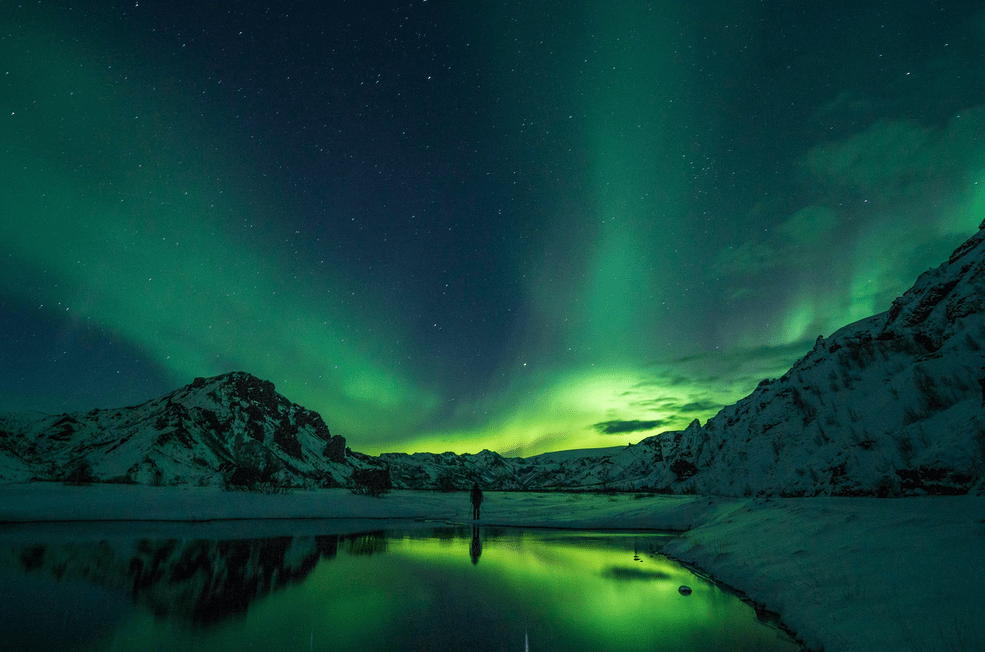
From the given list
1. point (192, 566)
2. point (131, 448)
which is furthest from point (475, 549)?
point (131, 448)

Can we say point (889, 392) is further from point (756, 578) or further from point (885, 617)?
point (885, 617)

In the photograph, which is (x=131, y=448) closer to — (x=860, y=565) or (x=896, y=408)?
(x=860, y=565)

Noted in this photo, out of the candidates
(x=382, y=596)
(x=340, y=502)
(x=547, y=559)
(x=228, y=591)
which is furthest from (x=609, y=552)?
(x=340, y=502)

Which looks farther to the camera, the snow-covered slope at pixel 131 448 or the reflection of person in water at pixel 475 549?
the snow-covered slope at pixel 131 448

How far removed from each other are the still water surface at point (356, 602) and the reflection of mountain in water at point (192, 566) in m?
0.05

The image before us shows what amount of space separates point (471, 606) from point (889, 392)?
24810mm

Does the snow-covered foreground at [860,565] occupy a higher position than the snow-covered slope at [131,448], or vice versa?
the snow-covered slope at [131,448]

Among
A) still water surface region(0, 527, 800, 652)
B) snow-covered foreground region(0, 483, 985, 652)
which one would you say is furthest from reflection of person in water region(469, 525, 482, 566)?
snow-covered foreground region(0, 483, 985, 652)

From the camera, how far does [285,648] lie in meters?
5.79

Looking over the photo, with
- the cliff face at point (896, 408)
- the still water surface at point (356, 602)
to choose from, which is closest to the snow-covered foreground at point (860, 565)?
the still water surface at point (356, 602)

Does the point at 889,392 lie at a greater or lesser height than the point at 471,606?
greater

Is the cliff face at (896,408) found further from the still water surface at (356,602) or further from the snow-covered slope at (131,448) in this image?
the snow-covered slope at (131,448)

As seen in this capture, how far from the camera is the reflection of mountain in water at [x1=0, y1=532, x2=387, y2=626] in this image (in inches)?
319

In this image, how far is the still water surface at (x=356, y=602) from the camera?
6.21m
